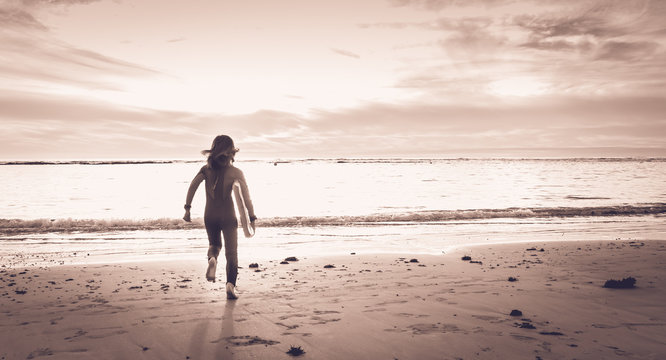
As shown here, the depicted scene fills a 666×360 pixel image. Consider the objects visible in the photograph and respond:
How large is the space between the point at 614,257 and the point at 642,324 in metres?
5.30

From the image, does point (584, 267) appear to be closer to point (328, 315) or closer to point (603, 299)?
point (603, 299)

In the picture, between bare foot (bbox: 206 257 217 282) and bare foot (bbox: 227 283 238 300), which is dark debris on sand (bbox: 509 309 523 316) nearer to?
bare foot (bbox: 227 283 238 300)

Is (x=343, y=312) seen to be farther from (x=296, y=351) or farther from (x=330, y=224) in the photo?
(x=330, y=224)

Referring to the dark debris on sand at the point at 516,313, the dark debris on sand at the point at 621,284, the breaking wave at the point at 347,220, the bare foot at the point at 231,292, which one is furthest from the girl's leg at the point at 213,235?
the breaking wave at the point at 347,220

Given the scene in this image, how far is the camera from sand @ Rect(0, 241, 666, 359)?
466cm

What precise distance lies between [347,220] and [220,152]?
1408cm

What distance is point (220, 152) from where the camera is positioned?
6.72m

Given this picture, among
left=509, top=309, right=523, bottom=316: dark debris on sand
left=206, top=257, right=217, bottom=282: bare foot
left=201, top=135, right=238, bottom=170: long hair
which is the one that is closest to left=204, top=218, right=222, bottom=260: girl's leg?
left=206, top=257, right=217, bottom=282: bare foot

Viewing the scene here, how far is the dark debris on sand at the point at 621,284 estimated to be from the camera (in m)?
7.04

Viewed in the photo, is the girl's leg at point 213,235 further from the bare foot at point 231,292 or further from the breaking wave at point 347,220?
the breaking wave at point 347,220

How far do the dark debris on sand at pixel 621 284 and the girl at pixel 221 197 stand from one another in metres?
5.70

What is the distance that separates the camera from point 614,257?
9.92m

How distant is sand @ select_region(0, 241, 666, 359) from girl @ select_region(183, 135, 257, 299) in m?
0.61

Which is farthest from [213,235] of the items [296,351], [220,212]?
[296,351]
